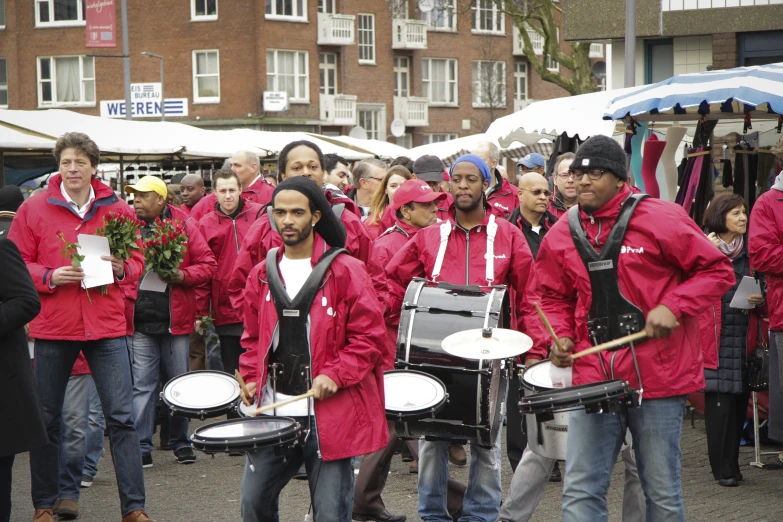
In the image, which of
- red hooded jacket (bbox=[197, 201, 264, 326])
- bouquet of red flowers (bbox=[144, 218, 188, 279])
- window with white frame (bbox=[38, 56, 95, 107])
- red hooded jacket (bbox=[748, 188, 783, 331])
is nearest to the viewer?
red hooded jacket (bbox=[748, 188, 783, 331])

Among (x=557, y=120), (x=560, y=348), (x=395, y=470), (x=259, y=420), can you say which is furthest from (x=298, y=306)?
(x=557, y=120)

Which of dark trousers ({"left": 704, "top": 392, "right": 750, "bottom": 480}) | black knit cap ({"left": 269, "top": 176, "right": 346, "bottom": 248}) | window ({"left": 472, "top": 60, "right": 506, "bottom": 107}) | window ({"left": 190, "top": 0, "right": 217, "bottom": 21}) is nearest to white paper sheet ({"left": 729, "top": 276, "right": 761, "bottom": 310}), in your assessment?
dark trousers ({"left": 704, "top": 392, "right": 750, "bottom": 480})

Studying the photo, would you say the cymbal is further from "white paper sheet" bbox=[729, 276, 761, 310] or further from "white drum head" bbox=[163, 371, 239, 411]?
"white paper sheet" bbox=[729, 276, 761, 310]

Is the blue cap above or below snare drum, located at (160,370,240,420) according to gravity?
above

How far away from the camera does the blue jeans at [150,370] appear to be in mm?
9539

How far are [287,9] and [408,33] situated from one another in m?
7.55

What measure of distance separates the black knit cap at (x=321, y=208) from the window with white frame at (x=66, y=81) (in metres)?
48.3

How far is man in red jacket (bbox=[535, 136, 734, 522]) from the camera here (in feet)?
17.3

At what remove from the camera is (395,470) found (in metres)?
9.17

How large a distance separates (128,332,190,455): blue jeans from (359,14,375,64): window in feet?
155

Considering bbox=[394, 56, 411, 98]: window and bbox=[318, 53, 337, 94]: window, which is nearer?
bbox=[318, 53, 337, 94]: window

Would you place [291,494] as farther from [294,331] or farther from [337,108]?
[337,108]

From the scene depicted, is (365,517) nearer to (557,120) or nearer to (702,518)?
(702,518)

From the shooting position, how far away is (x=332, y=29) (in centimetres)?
5291
